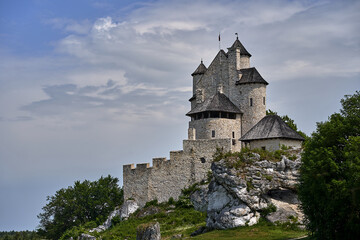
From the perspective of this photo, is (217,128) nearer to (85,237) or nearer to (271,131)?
(271,131)

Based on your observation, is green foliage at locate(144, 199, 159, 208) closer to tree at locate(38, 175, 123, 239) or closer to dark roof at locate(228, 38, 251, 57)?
tree at locate(38, 175, 123, 239)

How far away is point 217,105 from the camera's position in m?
56.1

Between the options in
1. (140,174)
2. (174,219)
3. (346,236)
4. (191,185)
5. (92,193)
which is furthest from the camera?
(92,193)

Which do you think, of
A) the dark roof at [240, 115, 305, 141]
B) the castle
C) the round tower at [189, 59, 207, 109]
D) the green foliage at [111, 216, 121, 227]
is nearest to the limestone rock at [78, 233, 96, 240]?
the green foliage at [111, 216, 121, 227]

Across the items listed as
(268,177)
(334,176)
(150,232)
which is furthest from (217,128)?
(150,232)

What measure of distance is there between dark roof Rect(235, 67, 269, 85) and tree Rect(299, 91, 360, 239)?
20.2m

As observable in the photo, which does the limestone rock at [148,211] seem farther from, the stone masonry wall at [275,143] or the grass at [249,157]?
the stone masonry wall at [275,143]

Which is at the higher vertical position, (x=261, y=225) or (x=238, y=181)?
(x=238, y=181)

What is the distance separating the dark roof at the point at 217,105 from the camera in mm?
55841

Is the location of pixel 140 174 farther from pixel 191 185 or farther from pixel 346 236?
pixel 346 236

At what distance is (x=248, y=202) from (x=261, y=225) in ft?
7.16

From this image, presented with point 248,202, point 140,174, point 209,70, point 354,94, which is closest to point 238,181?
point 248,202

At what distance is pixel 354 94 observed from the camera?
122ft

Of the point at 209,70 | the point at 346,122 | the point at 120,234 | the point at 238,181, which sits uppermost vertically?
the point at 209,70
